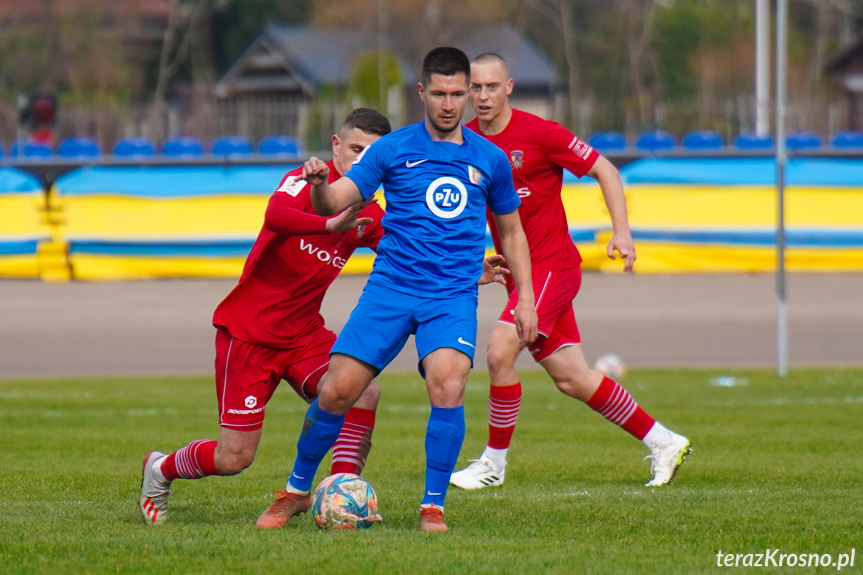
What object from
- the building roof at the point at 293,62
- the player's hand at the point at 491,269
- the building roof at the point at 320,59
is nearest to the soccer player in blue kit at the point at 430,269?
the player's hand at the point at 491,269

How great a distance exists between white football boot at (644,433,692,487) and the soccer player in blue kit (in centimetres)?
191

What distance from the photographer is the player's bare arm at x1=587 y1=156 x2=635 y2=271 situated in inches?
280

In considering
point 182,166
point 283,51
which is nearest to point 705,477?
point 182,166

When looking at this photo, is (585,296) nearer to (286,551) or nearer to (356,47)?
(286,551)

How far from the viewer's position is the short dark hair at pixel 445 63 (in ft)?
18.7

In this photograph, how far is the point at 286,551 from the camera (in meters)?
5.42

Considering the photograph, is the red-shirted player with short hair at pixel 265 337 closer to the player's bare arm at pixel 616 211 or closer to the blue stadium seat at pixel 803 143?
the player's bare arm at pixel 616 211

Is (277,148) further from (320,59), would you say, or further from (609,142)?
(320,59)

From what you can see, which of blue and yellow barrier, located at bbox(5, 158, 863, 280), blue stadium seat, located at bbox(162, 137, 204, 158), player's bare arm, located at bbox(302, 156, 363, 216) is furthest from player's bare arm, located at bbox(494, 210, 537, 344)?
blue stadium seat, located at bbox(162, 137, 204, 158)

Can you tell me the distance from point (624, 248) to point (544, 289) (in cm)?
69

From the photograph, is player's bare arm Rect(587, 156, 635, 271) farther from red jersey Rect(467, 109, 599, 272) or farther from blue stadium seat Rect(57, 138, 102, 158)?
blue stadium seat Rect(57, 138, 102, 158)

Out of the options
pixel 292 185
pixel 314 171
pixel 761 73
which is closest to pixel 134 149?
pixel 761 73

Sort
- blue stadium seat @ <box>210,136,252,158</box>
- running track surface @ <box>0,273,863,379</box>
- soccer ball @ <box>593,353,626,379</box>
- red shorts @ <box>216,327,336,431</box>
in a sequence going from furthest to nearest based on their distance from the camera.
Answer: blue stadium seat @ <box>210,136,252,158</box>
running track surface @ <box>0,273,863,379</box>
soccer ball @ <box>593,353,626,379</box>
red shorts @ <box>216,327,336,431</box>

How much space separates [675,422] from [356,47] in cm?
4469
